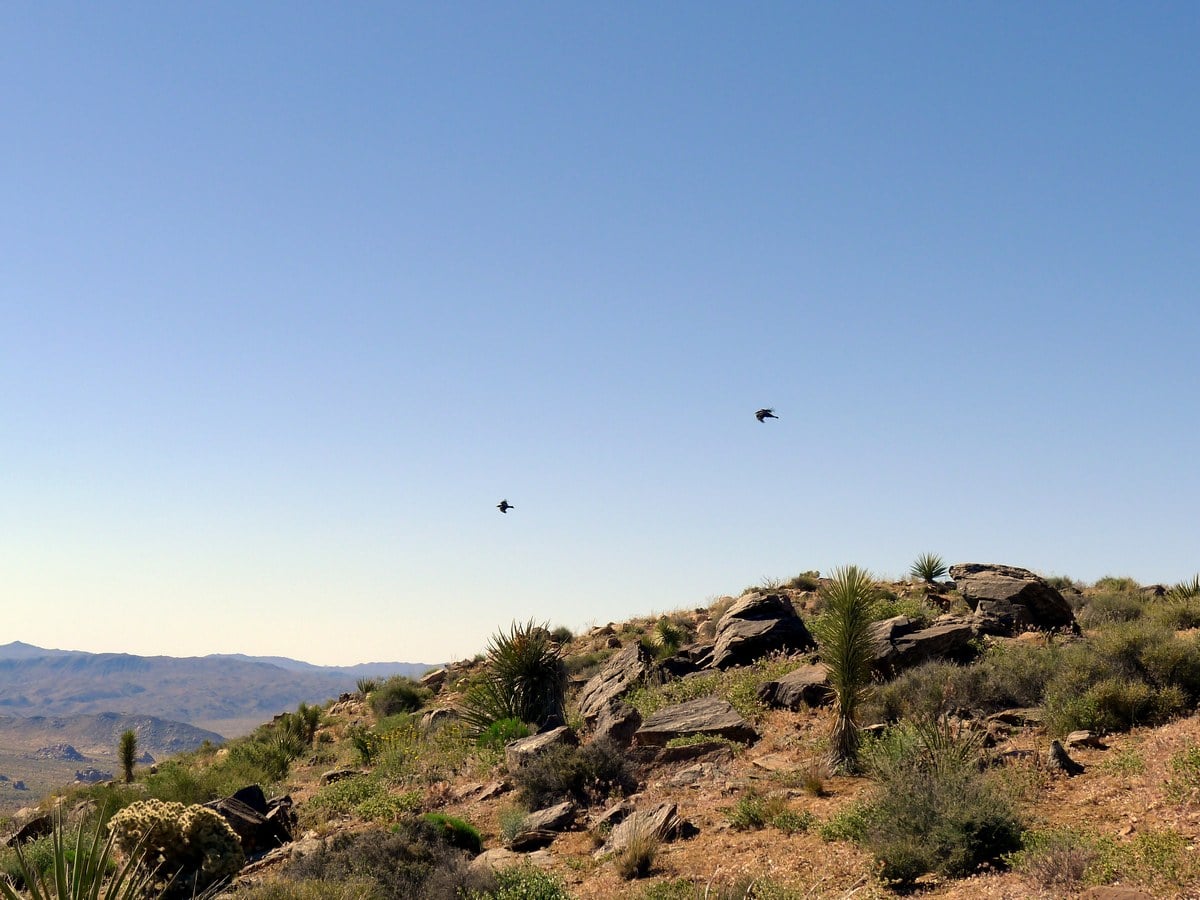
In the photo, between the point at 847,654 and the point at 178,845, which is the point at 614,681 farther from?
the point at 178,845

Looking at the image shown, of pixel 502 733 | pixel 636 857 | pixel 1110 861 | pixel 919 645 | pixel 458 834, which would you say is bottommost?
pixel 458 834

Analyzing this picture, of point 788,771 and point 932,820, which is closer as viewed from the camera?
point 932,820

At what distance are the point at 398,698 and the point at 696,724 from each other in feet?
55.7

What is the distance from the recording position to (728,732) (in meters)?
16.8

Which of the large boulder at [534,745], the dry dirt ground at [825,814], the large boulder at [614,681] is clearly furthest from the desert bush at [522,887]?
the large boulder at [614,681]

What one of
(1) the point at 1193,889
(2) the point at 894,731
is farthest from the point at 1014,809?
(2) the point at 894,731

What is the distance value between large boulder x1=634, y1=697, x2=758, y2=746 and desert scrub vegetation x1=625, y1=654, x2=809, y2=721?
36.7 inches

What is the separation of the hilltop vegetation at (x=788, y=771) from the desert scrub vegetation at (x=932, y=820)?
36 mm

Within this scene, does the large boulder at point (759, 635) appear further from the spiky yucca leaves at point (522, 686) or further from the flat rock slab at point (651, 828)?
the flat rock slab at point (651, 828)

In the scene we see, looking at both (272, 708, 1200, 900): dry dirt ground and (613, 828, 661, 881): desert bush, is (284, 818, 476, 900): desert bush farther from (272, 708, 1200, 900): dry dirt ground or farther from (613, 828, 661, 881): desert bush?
(613, 828, 661, 881): desert bush

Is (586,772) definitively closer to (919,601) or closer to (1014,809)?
(1014,809)

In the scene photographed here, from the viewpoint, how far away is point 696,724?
57.1 feet

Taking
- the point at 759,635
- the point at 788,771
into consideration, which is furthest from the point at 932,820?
the point at 759,635

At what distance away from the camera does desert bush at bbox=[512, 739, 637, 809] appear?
49.3ft
